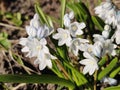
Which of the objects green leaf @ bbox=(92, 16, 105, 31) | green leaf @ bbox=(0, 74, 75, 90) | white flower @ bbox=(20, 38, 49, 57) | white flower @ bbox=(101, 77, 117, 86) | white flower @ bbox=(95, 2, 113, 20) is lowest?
white flower @ bbox=(101, 77, 117, 86)

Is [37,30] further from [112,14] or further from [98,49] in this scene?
[112,14]

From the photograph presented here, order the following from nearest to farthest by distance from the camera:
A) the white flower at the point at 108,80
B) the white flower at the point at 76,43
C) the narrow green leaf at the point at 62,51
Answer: the white flower at the point at 76,43, the narrow green leaf at the point at 62,51, the white flower at the point at 108,80

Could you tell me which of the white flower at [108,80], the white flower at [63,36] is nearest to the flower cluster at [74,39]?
the white flower at [63,36]

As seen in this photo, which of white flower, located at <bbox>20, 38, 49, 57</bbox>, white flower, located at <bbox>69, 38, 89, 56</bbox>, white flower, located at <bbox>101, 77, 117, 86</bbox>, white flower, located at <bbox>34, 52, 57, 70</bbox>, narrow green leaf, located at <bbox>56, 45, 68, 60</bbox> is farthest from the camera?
white flower, located at <bbox>101, 77, 117, 86</bbox>

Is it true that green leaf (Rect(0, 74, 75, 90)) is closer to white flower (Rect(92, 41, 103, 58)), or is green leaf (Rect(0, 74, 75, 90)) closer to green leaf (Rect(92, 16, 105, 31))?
white flower (Rect(92, 41, 103, 58))

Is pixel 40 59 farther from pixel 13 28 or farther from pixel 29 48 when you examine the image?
pixel 13 28

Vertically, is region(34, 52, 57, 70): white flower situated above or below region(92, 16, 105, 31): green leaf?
below

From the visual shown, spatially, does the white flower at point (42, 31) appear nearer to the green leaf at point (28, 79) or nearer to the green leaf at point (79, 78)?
the green leaf at point (28, 79)

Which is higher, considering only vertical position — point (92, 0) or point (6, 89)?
point (92, 0)

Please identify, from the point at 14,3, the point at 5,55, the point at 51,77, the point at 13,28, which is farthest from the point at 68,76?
the point at 14,3

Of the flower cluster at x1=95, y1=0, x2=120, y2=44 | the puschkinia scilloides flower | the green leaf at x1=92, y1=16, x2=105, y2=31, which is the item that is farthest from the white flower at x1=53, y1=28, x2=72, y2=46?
the green leaf at x1=92, y1=16, x2=105, y2=31

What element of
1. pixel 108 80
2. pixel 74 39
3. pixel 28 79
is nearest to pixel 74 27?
pixel 74 39
